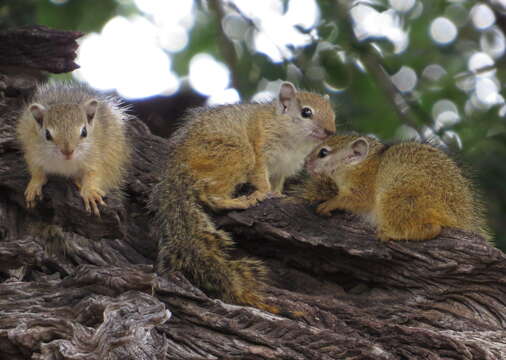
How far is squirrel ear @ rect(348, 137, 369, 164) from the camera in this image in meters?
6.85

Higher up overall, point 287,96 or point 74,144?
point 287,96

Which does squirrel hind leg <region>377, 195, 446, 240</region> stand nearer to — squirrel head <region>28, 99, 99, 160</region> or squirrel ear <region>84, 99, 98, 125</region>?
squirrel head <region>28, 99, 99, 160</region>

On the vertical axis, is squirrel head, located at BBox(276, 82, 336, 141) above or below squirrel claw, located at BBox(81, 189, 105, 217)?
above

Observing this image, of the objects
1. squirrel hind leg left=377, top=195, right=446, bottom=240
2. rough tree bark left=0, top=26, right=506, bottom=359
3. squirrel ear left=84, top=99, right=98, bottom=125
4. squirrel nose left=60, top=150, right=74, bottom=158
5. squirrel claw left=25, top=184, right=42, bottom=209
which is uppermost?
squirrel ear left=84, top=99, right=98, bottom=125

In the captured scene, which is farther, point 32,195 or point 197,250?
point 32,195

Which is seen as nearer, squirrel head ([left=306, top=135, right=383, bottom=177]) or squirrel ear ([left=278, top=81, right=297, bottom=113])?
squirrel head ([left=306, top=135, right=383, bottom=177])

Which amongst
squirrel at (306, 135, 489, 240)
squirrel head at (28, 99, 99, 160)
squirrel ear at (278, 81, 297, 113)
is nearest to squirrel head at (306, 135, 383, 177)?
squirrel at (306, 135, 489, 240)

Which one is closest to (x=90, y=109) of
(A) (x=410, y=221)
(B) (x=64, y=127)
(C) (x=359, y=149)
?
(B) (x=64, y=127)

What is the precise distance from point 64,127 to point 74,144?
0.19m

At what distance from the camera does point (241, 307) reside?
18.2 ft

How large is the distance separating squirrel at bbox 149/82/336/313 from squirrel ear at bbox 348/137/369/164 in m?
0.71

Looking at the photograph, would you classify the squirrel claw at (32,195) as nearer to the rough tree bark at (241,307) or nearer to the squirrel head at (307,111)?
the rough tree bark at (241,307)

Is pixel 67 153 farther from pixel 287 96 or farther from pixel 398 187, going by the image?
pixel 398 187

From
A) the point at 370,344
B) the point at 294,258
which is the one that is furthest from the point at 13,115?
the point at 370,344
